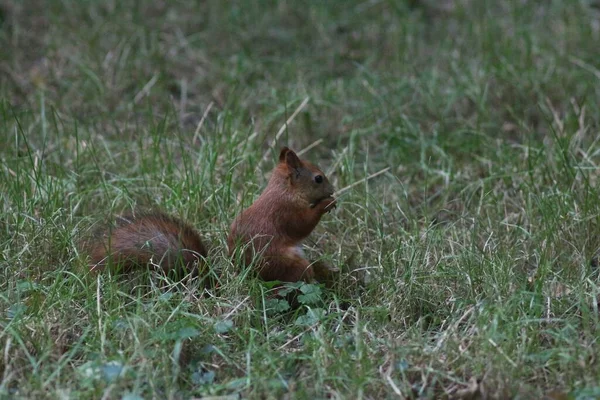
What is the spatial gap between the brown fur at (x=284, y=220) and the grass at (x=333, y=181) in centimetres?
13

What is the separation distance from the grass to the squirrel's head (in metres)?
0.33

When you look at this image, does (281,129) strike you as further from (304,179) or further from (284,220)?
Result: (284,220)

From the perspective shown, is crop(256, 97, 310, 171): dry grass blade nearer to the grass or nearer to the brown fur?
the grass

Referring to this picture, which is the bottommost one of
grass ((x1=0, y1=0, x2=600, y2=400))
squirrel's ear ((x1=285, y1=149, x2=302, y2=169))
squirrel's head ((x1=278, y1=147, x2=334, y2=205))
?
grass ((x1=0, y1=0, x2=600, y2=400))

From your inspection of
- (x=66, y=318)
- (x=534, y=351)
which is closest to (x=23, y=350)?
(x=66, y=318)

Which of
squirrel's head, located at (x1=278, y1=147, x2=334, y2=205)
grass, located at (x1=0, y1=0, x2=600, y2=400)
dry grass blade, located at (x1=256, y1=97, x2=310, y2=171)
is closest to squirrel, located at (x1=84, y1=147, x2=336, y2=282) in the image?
squirrel's head, located at (x1=278, y1=147, x2=334, y2=205)

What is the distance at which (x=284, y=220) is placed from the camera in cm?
420

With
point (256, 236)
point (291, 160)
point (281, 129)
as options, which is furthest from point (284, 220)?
point (281, 129)

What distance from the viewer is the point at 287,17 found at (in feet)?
24.8

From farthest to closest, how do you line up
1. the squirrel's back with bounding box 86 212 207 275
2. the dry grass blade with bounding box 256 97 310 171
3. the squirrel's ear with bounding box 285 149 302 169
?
the dry grass blade with bounding box 256 97 310 171
the squirrel's ear with bounding box 285 149 302 169
the squirrel's back with bounding box 86 212 207 275

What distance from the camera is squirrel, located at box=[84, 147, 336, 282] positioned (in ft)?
13.5

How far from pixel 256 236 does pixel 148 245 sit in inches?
17.8

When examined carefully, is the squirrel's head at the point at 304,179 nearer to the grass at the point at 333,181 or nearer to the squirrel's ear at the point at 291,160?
the squirrel's ear at the point at 291,160

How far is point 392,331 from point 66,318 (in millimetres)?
1270
